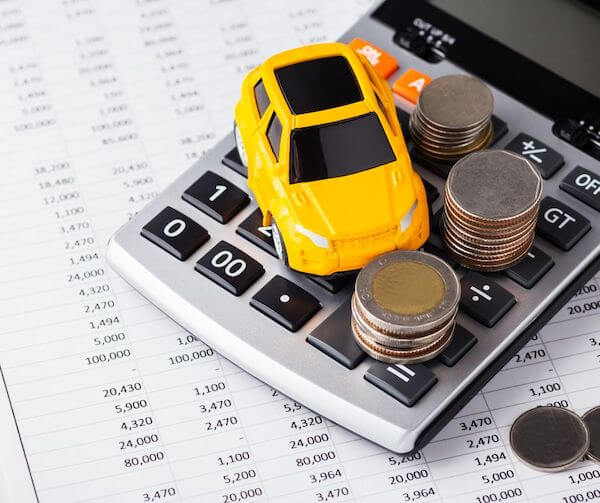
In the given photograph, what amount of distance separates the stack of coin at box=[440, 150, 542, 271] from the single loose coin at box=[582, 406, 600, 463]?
13 centimetres

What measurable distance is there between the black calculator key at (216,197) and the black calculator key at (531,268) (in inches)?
9.2

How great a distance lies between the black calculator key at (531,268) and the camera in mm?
889

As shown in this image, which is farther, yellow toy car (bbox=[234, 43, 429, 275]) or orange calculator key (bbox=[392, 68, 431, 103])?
orange calculator key (bbox=[392, 68, 431, 103])

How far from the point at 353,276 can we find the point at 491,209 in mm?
123

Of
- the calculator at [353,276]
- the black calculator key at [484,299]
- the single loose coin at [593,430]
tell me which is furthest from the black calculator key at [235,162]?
the single loose coin at [593,430]

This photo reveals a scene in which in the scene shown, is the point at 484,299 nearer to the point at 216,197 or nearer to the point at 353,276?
the point at 353,276

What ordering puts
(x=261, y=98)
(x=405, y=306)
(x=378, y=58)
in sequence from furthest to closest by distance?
(x=378, y=58) < (x=261, y=98) < (x=405, y=306)

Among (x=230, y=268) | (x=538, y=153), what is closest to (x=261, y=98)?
(x=230, y=268)

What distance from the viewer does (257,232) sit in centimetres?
93

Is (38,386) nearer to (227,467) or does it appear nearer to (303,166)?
(227,467)

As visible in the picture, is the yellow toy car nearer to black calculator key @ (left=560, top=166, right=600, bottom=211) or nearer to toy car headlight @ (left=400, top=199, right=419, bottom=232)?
toy car headlight @ (left=400, top=199, right=419, bottom=232)

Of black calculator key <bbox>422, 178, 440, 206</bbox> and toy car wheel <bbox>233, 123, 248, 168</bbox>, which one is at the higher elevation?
toy car wheel <bbox>233, 123, 248, 168</bbox>

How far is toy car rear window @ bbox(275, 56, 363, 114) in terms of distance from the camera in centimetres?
88

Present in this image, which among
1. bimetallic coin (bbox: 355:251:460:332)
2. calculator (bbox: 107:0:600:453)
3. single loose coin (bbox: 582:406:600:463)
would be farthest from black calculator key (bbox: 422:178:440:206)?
single loose coin (bbox: 582:406:600:463)
